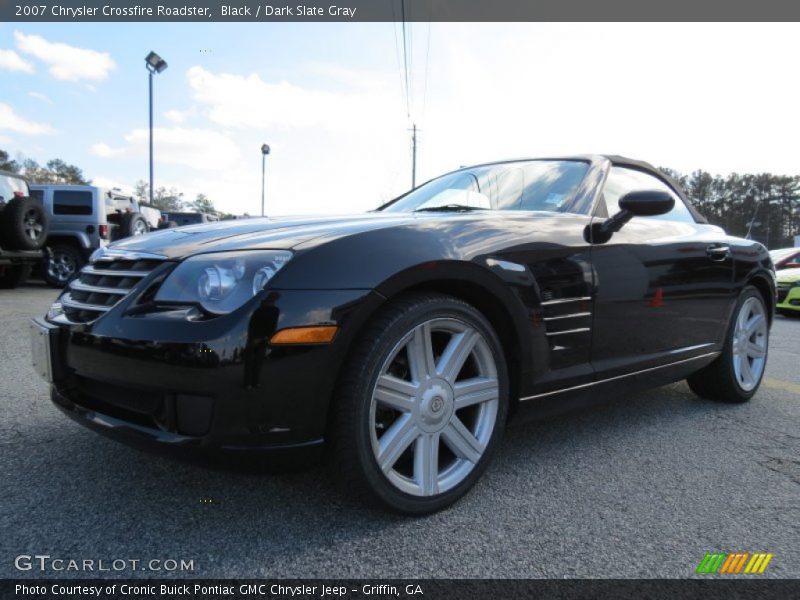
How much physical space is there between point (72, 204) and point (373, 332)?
431 inches

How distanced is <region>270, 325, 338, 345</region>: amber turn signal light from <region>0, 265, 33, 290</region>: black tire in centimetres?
959

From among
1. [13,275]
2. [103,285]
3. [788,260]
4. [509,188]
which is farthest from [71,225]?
[788,260]

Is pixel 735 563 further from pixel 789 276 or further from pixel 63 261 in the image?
pixel 63 261

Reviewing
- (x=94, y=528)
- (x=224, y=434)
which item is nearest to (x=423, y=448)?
(x=224, y=434)

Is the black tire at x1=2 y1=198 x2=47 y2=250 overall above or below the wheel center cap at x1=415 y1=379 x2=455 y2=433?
above

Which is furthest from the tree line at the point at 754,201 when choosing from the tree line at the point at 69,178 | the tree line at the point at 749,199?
the tree line at the point at 69,178

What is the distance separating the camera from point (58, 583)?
1.46 meters

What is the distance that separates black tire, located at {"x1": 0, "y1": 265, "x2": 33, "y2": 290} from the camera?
916 centimetres

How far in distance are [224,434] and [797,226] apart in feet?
259

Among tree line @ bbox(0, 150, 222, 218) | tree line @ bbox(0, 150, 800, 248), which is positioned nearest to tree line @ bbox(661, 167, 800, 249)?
tree line @ bbox(0, 150, 800, 248)

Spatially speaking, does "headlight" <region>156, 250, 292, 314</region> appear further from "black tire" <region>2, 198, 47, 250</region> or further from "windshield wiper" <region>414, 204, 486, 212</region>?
"black tire" <region>2, 198, 47, 250</region>

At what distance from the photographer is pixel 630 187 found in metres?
3.13

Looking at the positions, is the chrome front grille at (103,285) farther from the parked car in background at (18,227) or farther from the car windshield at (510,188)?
the parked car in background at (18,227)

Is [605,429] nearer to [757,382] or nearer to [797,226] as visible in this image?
[757,382]
